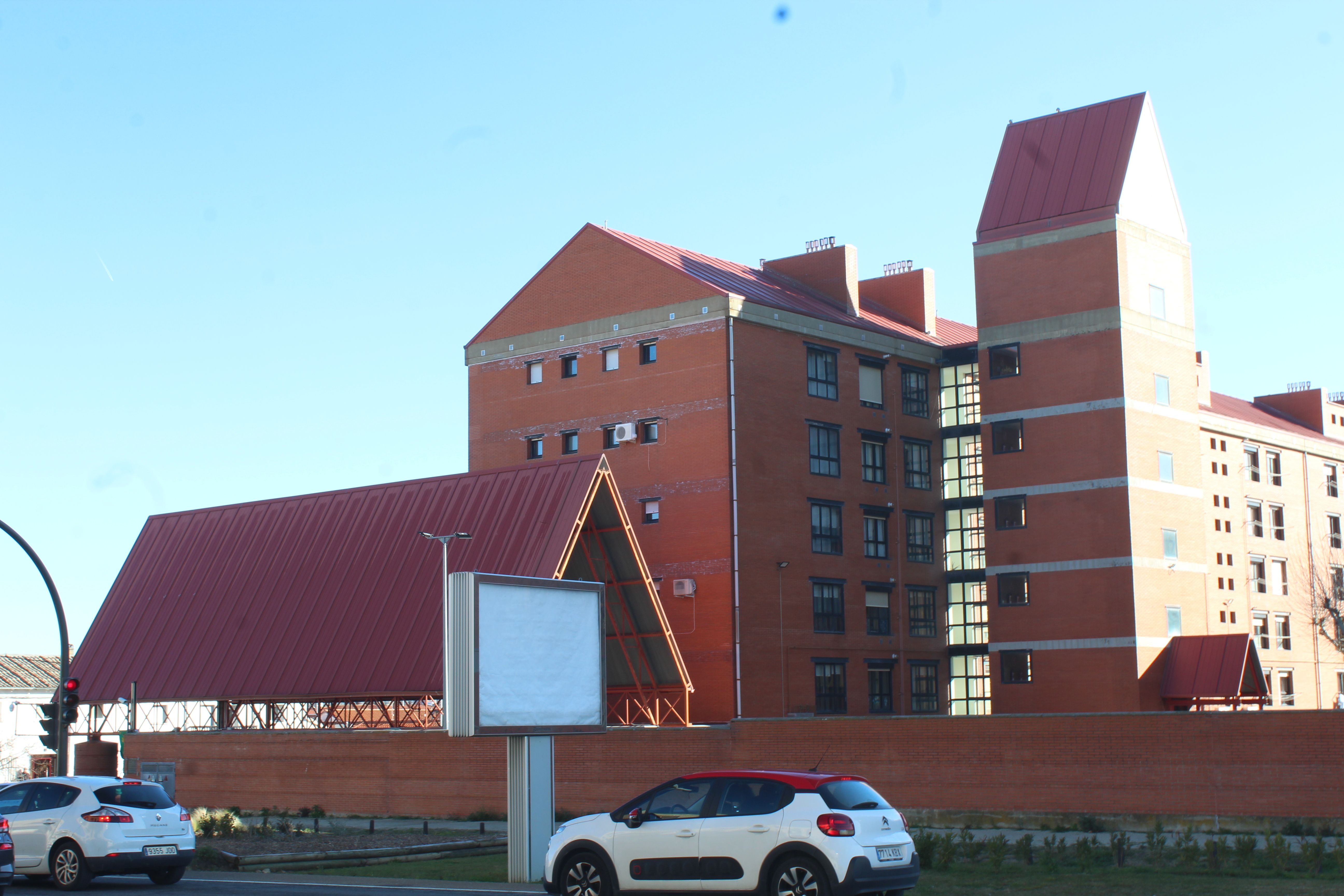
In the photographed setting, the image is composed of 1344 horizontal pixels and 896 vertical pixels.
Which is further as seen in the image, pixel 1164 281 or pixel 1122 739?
pixel 1164 281

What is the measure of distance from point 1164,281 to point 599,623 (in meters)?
35.7

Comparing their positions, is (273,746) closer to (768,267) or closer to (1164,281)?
(768,267)

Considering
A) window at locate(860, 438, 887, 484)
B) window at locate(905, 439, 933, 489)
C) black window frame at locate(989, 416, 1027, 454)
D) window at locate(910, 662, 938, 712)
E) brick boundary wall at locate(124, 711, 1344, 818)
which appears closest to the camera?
brick boundary wall at locate(124, 711, 1344, 818)

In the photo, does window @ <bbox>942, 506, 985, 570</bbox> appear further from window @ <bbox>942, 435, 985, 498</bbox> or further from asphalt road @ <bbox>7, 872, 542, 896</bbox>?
asphalt road @ <bbox>7, 872, 542, 896</bbox>

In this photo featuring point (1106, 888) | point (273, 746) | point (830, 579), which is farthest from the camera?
point (830, 579)

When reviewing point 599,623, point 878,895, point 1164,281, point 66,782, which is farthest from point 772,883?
point 1164,281

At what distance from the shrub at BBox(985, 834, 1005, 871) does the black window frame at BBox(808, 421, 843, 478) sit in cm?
2991

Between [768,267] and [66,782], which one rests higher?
[768,267]

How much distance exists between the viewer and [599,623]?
Result: 22734 millimetres

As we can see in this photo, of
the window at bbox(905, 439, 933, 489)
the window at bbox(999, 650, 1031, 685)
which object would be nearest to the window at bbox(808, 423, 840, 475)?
the window at bbox(905, 439, 933, 489)

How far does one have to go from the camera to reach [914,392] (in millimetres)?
57281

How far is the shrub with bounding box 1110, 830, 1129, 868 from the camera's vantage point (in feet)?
70.9

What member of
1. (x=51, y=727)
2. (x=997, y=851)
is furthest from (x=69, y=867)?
(x=997, y=851)

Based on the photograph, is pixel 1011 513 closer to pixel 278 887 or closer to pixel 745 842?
pixel 278 887
